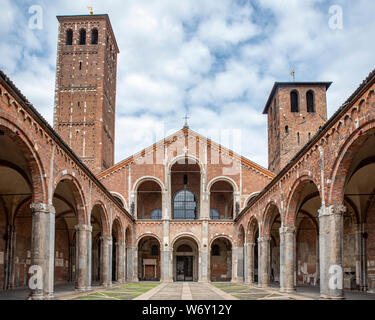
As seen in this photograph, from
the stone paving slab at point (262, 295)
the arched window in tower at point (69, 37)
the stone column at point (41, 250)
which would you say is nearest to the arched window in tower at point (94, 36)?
the arched window in tower at point (69, 37)

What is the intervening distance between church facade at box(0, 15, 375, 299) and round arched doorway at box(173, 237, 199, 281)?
0.28 ft

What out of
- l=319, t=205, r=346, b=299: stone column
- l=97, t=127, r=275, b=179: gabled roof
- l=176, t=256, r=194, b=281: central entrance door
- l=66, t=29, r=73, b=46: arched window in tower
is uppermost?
l=66, t=29, r=73, b=46: arched window in tower

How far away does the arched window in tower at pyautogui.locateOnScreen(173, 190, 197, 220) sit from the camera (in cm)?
3747

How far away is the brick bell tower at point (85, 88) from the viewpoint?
40.4 meters

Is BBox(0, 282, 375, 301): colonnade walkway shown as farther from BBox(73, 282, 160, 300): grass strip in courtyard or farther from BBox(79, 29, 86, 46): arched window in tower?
BBox(79, 29, 86, 46): arched window in tower

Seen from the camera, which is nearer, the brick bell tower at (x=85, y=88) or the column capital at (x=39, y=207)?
→ the column capital at (x=39, y=207)

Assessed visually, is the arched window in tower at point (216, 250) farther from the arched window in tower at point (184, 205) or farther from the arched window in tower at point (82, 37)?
the arched window in tower at point (82, 37)

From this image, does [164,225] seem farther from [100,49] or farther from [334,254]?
[334,254]

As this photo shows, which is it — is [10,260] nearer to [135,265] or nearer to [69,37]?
[135,265]

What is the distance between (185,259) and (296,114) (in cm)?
1620

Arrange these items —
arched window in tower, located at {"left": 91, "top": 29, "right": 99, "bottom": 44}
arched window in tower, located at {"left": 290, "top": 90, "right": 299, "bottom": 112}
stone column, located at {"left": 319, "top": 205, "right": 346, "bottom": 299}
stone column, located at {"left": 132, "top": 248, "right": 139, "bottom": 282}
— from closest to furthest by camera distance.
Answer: stone column, located at {"left": 319, "top": 205, "right": 346, "bottom": 299}
stone column, located at {"left": 132, "top": 248, "right": 139, "bottom": 282}
arched window in tower, located at {"left": 290, "top": 90, "right": 299, "bottom": 112}
arched window in tower, located at {"left": 91, "top": 29, "right": 99, "bottom": 44}

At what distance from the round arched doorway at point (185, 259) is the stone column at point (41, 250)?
2210cm

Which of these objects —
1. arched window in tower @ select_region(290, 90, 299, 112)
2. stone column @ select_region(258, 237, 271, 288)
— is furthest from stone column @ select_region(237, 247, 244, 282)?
arched window in tower @ select_region(290, 90, 299, 112)

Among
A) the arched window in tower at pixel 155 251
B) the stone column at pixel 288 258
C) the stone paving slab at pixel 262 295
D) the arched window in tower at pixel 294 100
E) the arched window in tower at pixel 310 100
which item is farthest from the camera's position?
the arched window in tower at pixel 294 100
